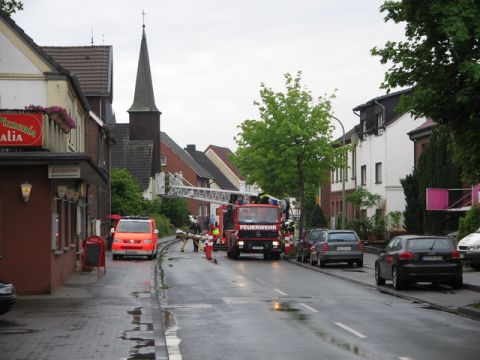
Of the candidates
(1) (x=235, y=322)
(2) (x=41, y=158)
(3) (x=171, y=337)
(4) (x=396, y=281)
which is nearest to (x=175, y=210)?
(4) (x=396, y=281)

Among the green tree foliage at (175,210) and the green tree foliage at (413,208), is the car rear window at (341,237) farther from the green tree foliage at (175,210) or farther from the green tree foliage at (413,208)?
the green tree foliage at (175,210)

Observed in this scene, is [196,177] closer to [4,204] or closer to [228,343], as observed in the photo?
[4,204]

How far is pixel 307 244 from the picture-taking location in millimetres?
38438

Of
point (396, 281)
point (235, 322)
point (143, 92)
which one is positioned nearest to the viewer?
point (235, 322)

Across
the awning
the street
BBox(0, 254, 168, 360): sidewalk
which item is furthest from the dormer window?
the awning

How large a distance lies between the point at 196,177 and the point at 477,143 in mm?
92133

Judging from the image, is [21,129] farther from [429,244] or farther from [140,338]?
[429,244]

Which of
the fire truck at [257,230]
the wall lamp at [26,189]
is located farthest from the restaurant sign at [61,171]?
the fire truck at [257,230]

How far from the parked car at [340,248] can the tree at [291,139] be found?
13247mm

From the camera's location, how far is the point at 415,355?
38.5 ft

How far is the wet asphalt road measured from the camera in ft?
39.8

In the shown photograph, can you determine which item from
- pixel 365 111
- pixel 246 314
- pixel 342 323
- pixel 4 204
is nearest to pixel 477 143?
pixel 342 323

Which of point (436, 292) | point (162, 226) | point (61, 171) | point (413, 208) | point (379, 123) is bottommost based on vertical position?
point (436, 292)

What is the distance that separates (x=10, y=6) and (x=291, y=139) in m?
23.5
